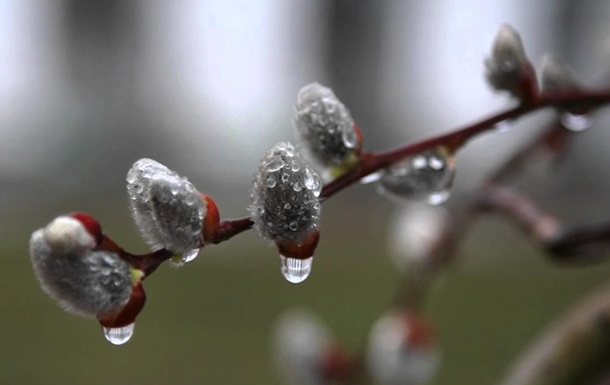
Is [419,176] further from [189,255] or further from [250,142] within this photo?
[250,142]

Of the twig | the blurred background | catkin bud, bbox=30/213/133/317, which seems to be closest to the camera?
catkin bud, bbox=30/213/133/317

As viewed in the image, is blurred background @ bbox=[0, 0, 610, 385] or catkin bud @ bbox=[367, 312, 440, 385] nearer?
catkin bud @ bbox=[367, 312, 440, 385]

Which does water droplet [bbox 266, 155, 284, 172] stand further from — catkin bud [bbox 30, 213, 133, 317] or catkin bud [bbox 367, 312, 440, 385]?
catkin bud [bbox 367, 312, 440, 385]

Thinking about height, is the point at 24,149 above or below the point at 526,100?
below

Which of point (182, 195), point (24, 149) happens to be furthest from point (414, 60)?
point (182, 195)

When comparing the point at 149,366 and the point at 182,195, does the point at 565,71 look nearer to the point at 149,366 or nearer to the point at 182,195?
the point at 182,195

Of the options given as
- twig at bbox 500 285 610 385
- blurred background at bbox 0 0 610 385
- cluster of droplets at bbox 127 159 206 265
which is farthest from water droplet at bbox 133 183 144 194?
blurred background at bbox 0 0 610 385

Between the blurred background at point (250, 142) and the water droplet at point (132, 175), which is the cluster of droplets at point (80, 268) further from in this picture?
the blurred background at point (250, 142)

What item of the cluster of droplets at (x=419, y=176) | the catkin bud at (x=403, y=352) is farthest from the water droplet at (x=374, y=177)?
the catkin bud at (x=403, y=352)
